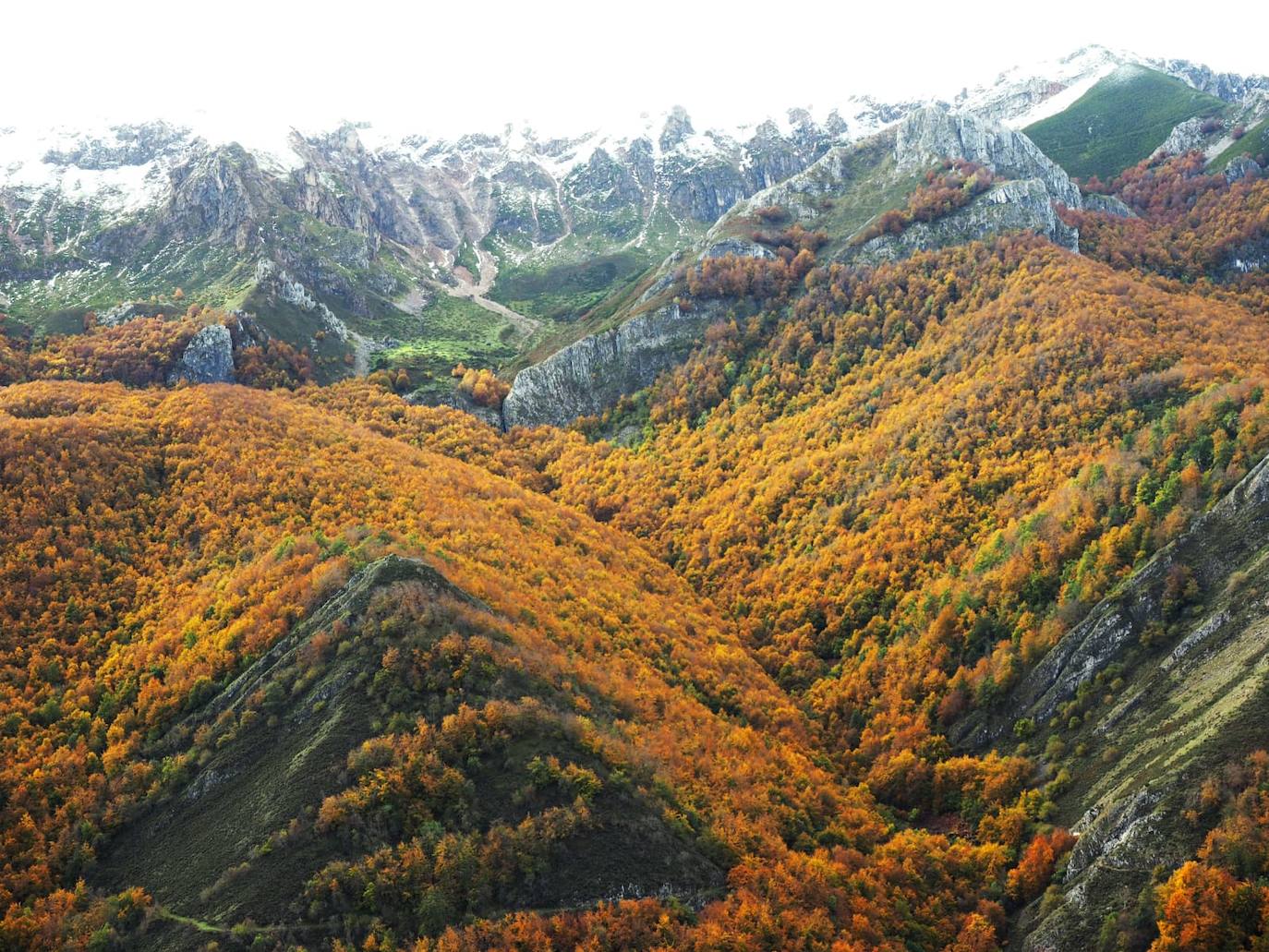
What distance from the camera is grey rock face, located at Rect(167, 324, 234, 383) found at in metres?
158

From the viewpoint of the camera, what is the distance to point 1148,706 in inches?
1994

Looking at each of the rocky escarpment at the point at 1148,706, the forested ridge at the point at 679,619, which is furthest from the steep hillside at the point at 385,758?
the rocky escarpment at the point at 1148,706

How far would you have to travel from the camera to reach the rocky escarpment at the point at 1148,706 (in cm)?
3872

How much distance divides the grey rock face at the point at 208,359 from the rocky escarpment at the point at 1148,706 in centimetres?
16466

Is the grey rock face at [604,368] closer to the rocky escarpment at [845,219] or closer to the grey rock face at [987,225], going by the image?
the rocky escarpment at [845,219]

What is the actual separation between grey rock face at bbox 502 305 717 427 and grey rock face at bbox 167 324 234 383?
64460mm

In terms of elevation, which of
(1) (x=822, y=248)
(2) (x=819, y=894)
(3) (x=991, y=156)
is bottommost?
(2) (x=819, y=894)

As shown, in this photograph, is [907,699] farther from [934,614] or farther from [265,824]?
[265,824]

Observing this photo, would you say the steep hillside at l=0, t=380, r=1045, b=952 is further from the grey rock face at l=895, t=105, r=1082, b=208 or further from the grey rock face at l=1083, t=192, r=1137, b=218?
the grey rock face at l=1083, t=192, r=1137, b=218

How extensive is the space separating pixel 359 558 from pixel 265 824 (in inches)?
1087

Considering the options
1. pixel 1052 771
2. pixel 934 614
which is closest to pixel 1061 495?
pixel 934 614

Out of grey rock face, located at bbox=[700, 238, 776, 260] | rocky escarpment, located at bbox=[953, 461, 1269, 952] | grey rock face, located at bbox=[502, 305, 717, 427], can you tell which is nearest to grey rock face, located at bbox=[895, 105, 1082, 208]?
grey rock face, located at bbox=[700, 238, 776, 260]

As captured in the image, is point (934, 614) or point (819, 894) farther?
point (934, 614)

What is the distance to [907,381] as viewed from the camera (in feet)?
387
